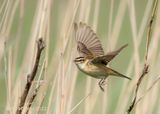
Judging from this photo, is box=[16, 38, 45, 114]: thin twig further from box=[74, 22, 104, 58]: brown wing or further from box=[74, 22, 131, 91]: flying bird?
box=[74, 22, 104, 58]: brown wing

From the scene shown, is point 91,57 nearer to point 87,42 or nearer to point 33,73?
point 87,42

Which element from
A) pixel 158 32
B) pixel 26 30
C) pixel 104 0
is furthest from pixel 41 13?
pixel 104 0

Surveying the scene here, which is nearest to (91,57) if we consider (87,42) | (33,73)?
(87,42)

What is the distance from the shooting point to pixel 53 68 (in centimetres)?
249

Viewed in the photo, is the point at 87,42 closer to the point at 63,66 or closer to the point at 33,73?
the point at 63,66

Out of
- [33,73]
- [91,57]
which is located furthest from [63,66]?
[33,73]

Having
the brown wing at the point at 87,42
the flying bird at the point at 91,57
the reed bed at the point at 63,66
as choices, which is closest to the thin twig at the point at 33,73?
the reed bed at the point at 63,66

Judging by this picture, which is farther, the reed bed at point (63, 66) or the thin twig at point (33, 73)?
the reed bed at point (63, 66)

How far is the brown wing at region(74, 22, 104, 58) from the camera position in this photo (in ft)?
7.06

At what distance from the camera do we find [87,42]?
220 cm

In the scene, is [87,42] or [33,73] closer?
[33,73]

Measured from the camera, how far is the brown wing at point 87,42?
7.06ft

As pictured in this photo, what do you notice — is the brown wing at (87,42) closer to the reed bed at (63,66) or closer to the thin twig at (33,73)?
the reed bed at (63,66)

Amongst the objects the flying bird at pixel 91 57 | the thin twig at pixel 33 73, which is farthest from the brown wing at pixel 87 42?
the thin twig at pixel 33 73
